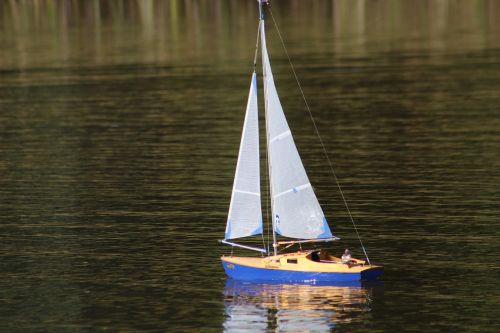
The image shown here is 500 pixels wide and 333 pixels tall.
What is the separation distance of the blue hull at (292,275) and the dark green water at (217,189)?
23.1 inches

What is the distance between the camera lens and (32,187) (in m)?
86.8

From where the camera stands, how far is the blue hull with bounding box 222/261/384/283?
57.2 m

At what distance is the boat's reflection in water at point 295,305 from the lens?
172 feet

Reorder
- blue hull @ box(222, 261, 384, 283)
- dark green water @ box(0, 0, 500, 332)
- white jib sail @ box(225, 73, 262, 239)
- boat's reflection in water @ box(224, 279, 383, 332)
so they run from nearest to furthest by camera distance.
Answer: boat's reflection in water @ box(224, 279, 383, 332)
dark green water @ box(0, 0, 500, 332)
blue hull @ box(222, 261, 384, 283)
white jib sail @ box(225, 73, 262, 239)

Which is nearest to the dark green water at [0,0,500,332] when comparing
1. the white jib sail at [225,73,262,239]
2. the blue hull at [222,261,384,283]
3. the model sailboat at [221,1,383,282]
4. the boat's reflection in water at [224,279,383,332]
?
the boat's reflection in water at [224,279,383,332]

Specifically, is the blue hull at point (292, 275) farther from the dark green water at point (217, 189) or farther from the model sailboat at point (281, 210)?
the dark green water at point (217, 189)

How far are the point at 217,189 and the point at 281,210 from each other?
2527 cm

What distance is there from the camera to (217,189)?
83.4m

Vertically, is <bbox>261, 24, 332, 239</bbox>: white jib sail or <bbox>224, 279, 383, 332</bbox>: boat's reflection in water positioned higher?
<bbox>261, 24, 332, 239</bbox>: white jib sail

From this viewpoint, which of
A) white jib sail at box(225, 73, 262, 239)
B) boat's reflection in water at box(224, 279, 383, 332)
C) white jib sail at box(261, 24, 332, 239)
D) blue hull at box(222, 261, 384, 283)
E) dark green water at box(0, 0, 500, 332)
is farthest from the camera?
white jib sail at box(261, 24, 332, 239)

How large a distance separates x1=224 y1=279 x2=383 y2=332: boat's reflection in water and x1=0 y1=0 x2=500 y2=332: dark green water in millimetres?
125

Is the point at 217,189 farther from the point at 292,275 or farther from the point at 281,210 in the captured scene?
the point at 292,275

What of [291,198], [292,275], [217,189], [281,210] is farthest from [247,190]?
[217,189]

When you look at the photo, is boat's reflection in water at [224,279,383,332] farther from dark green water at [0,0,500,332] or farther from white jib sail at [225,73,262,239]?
white jib sail at [225,73,262,239]
